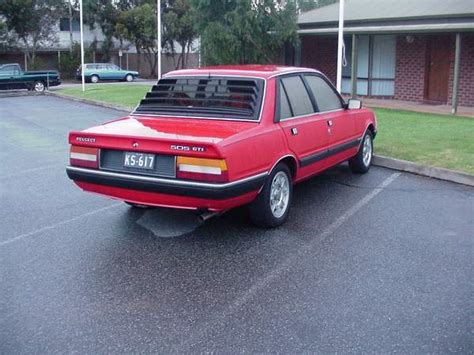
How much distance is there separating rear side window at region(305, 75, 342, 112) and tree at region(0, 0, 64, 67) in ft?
127

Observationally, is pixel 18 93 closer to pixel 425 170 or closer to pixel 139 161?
pixel 425 170

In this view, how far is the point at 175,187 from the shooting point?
538cm

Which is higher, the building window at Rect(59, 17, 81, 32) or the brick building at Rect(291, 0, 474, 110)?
the building window at Rect(59, 17, 81, 32)

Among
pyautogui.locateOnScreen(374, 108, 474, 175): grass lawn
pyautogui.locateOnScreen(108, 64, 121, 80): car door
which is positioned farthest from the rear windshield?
pyautogui.locateOnScreen(108, 64, 121, 80): car door

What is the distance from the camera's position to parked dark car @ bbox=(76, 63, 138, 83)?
140ft

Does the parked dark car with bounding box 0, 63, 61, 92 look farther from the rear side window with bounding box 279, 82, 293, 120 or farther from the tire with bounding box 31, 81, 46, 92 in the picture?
the rear side window with bounding box 279, 82, 293, 120

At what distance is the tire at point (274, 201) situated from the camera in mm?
5945

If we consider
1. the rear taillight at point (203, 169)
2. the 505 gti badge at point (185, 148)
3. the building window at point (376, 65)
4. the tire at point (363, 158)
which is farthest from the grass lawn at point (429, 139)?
the building window at point (376, 65)

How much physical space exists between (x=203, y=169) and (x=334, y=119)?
2.67m

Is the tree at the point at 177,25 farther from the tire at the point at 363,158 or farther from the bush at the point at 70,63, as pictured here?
A: the tire at the point at 363,158

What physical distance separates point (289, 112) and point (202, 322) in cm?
310

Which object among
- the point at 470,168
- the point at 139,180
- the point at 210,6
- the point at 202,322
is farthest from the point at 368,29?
the point at 202,322

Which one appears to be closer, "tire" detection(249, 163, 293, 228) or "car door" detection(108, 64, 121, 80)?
"tire" detection(249, 163, 293, 228)

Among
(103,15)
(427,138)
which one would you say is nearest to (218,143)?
(427,138)
